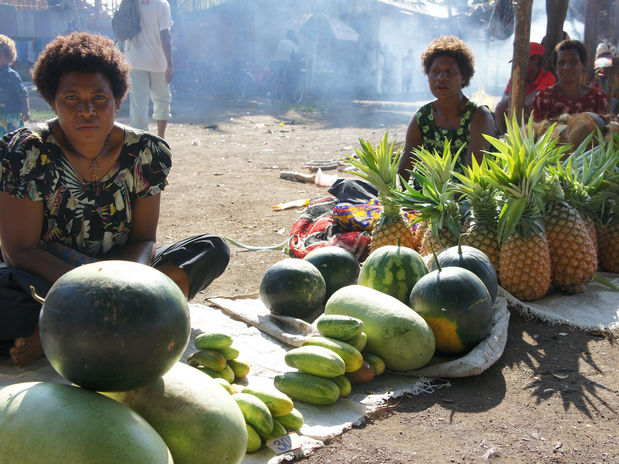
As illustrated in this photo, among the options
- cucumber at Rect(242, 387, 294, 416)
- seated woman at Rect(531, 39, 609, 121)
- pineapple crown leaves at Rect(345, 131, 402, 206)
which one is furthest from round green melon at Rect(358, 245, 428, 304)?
seated woman at Rect(531, 39, 609, 121)

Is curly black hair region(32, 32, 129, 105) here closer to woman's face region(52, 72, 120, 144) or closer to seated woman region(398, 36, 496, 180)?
woman's face region(52, 72, 120, 144)

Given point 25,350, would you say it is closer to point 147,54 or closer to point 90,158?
point 90,158

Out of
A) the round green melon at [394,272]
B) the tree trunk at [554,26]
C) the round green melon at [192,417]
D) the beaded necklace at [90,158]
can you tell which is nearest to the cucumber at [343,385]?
the round green melon at [394,272]

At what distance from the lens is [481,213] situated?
13.2 feet

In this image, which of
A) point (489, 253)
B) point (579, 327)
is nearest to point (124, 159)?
point (489, 253)

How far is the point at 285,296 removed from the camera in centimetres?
350

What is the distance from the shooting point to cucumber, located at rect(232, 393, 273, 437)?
2312 mm

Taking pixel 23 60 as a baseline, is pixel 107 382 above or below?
below

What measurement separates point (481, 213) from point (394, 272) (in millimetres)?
950

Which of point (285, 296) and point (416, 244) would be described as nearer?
point (285, 296)

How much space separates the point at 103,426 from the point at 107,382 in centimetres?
21

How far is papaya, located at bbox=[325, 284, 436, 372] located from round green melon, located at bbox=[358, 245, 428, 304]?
35 centimetres

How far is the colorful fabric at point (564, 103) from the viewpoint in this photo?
668 cm

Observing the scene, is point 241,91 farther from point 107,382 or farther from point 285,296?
point 107,382
